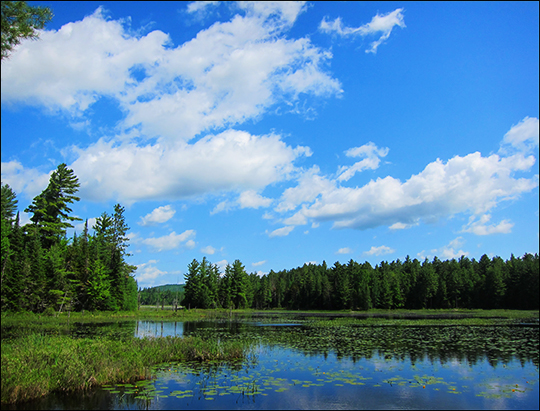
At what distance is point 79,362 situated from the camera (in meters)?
13.9

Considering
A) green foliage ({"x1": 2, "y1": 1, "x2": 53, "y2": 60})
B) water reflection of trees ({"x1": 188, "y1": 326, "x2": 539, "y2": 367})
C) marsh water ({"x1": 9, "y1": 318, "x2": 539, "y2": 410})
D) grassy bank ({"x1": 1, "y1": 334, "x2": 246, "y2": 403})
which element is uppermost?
green foliage ({"x1": 2, "y1": 1, "x2": 53, "y2": 60})

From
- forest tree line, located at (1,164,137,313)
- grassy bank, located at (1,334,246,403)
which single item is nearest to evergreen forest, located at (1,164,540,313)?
forest tree line, located at (1,164,137,313)

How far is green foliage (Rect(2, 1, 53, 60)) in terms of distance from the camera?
40.4 ft

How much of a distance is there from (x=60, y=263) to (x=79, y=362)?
44.7 meters

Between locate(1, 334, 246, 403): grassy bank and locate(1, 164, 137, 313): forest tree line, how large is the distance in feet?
110

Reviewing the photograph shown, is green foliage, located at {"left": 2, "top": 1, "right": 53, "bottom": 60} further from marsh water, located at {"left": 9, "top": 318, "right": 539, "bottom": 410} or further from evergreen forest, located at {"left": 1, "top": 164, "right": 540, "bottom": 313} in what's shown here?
evergreen forest, located at {"left": 1, "top": 164, "right": 540, "bottom": 313}

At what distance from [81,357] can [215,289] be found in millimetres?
87195

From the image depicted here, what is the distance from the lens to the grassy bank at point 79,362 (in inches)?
461

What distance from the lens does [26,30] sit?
1245cm

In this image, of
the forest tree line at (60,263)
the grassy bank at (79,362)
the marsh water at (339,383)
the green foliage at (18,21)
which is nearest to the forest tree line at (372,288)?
the forest tree line at (60,263)

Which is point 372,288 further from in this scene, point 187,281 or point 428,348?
point 428,348

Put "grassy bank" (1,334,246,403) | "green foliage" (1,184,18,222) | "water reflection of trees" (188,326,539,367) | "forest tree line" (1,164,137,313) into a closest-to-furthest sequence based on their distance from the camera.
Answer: "grassy bank" (1,334,246,403), "water reflection of trees" (188,326,539,367), "forest tree line" (1,164,137,313), "green foliage" (1,184,18,222)

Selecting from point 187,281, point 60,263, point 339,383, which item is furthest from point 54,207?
point 339,383

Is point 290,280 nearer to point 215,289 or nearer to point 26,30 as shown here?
point 215,289
